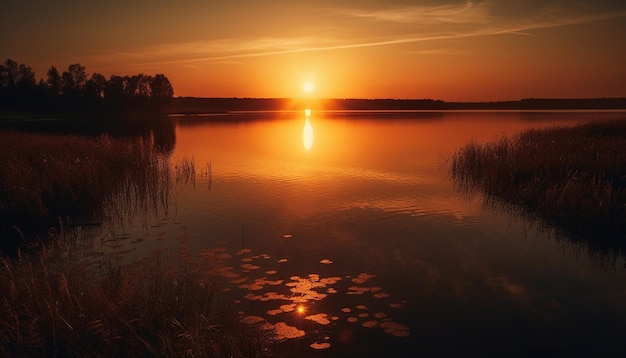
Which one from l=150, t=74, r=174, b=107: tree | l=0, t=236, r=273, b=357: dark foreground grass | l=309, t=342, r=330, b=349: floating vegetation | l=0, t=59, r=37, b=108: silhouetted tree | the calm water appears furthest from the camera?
l=150, t=74, r=174, b=107: tree

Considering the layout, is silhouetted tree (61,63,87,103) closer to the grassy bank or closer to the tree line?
the tree line

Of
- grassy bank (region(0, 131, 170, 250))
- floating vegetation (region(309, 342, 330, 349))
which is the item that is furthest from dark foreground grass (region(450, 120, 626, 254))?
grassy bank (region(0, 131, 170, 250))

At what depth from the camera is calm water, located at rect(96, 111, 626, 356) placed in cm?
737

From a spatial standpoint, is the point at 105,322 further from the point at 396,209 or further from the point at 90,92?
the point at 90,92

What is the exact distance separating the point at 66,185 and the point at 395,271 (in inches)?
515

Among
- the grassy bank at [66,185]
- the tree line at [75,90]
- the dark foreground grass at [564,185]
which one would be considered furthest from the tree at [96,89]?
the dark foreground grass at [564,185]

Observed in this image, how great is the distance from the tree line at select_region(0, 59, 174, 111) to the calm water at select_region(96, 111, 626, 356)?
109 metres

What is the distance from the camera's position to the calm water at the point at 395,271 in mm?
7371

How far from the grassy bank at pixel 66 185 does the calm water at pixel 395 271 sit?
2020 millimetres

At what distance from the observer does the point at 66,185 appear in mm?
15656

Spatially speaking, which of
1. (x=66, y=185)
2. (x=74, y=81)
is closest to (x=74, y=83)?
(x=74, y=81)

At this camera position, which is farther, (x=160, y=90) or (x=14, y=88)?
(x=160, y=90)

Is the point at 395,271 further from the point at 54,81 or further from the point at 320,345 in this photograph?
the point at 54,81

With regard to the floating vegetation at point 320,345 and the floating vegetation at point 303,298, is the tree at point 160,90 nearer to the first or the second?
the floating vegetation at point 303,298
